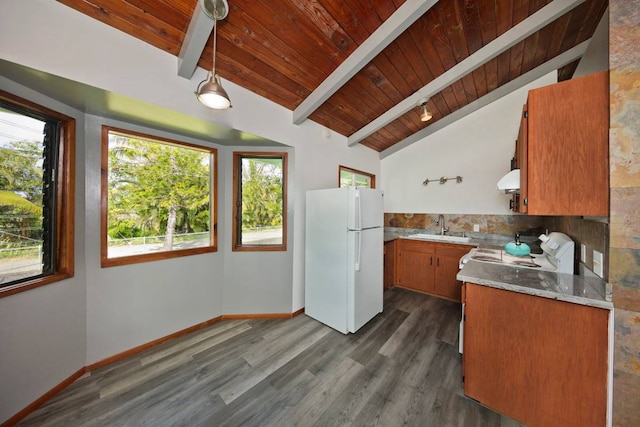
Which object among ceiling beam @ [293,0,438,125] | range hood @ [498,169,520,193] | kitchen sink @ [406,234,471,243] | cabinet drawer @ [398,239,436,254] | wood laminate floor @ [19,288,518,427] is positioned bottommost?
wood laminate floor @ [19,288,518,427]

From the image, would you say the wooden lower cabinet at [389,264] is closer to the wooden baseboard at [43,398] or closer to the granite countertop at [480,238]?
the granite countertop at [480,238]

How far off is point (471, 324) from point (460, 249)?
1946 mm

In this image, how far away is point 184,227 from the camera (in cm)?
245

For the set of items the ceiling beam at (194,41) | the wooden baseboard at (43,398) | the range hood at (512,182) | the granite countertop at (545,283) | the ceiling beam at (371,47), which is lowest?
the wooden baseboard at (43,398)

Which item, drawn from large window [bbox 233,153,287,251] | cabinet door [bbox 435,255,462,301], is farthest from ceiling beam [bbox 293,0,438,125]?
cabinet door [bbox 435,255,462,301]

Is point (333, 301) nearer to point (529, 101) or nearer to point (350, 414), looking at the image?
point (350, 414)

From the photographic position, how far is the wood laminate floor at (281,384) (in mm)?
1457

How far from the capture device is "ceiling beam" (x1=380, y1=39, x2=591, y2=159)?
246cm

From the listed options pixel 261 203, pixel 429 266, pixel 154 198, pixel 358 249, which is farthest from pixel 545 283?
pixel 154 198

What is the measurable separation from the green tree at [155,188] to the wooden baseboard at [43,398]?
3.67ft

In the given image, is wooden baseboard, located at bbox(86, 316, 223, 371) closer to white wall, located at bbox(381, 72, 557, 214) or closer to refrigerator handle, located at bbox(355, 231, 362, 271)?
refrigerator handle, located at bbox(355, 231, 362, 271)

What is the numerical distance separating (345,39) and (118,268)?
9.47ft

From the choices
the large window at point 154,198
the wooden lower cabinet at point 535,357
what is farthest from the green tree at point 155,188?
the wooden lower cabinet at point 535,357

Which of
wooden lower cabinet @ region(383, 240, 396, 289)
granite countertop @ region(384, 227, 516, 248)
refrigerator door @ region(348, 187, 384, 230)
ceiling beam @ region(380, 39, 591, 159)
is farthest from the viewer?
wooden lower cabinet @ region(383, 240, 396, 289)
